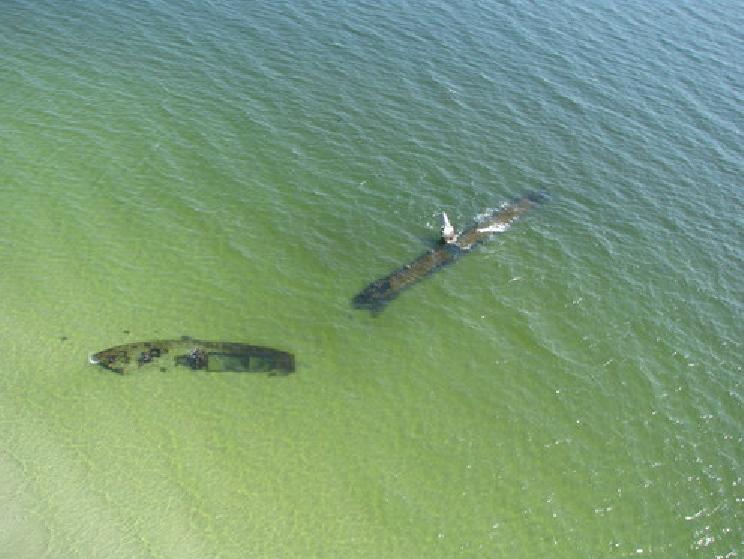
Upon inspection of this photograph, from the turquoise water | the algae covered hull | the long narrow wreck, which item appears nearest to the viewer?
the turquoise water

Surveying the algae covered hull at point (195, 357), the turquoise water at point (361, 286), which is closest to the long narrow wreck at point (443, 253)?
the turquoise water at point (361, 286)

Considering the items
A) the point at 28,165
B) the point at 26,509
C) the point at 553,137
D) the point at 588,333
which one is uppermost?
the point at 553,137

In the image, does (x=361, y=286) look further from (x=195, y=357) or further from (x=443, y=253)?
(x=195, y=357)

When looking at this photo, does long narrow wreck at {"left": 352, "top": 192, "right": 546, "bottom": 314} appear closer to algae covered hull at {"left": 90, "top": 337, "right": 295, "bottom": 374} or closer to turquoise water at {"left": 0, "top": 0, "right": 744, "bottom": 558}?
turquoise water at {"left": 0, "top": 0, "right": 744, "bottom": 558}

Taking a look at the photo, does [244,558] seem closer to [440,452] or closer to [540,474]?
[440,452]

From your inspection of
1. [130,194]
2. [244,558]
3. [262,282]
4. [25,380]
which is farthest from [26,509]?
[130,194]

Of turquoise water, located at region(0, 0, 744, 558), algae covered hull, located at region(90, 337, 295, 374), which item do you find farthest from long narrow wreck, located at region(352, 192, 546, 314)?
algae covered hull, located at region(90, 337, 295, 374)

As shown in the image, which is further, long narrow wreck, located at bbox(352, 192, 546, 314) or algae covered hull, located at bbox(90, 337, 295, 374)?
long narrow wreck, located at bbox(352, 192, 546, 314)
